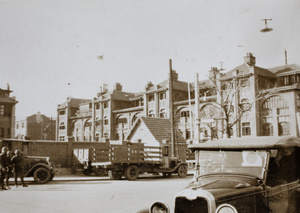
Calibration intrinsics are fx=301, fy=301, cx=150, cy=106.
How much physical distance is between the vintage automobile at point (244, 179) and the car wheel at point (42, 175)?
1219 centimetres

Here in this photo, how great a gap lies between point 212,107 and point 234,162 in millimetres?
35830

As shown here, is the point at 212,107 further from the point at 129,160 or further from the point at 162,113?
the point at 129,160

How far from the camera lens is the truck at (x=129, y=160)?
18.2 m

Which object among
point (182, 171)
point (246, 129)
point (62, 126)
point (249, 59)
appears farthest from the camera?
point (62, 126)

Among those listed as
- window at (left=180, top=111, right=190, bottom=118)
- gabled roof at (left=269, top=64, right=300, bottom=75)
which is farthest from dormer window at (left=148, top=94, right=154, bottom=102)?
gabled roof at (left=269, top=64, right=300, bottom=75)

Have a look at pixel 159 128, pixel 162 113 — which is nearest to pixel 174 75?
pixel 162 113

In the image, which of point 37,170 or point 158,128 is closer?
point 37,170

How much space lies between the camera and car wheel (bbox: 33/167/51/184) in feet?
50.2

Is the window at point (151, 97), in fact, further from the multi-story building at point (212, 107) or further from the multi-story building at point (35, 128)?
the multi-story building at point (35, 128)

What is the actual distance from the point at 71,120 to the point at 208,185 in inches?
2546

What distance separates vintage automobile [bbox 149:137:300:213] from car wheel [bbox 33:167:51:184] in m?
12.2

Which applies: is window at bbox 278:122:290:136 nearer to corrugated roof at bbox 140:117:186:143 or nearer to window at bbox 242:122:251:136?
window at bbox 242:122:251:136

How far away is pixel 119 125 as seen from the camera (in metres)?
56.4

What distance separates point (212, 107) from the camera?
131 ft
